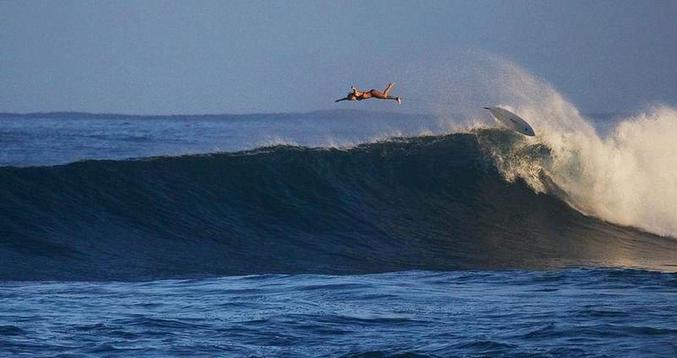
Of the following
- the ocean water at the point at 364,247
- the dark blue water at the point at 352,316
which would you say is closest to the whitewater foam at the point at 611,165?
the ocean water at the point at 364,247

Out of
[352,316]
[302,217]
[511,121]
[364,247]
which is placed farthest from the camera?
[511,121]

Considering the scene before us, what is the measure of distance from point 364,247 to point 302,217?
171 cm

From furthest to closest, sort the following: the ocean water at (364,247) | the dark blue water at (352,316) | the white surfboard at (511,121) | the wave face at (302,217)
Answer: the white surfboard at (511,121) < the wave face at (302,217) < the ocean water at (364,247) < the dark blue water at (352,316)

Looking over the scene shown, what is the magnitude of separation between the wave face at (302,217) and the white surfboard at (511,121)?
9.7 inches

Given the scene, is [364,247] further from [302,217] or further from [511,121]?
[511,121]

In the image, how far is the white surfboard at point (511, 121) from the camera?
1958 cm

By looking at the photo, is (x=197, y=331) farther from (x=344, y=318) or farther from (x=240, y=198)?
(x=240, y=198)

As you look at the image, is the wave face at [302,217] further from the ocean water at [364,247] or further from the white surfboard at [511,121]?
the white surfboard at [511,121]

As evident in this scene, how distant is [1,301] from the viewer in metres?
10.2

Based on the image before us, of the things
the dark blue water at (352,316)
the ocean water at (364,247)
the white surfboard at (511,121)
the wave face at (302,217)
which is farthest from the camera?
the white surfboard at (511,121)

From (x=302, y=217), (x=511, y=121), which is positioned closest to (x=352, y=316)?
(x=302, y=217)

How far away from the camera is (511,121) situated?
19938mm

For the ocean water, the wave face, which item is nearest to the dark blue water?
the ocean water

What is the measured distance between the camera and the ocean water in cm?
881
